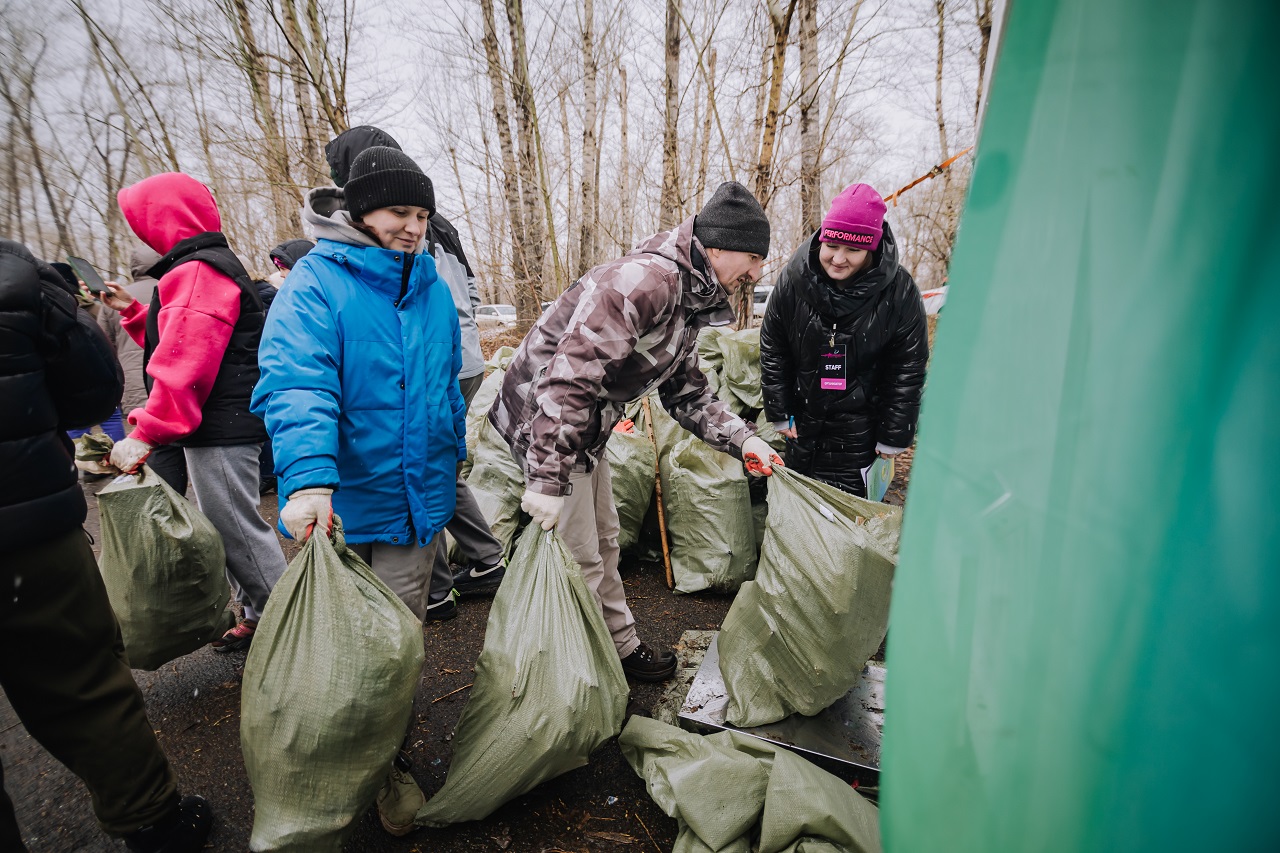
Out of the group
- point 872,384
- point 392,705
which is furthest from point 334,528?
point 872,384

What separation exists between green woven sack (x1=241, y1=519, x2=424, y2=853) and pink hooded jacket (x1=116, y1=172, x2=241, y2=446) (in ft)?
3.36

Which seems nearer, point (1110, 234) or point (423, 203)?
point (1110, 234)

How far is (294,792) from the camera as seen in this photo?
1.17m

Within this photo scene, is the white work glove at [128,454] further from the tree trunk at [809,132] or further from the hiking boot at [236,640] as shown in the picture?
the tree trunk at [809,132]

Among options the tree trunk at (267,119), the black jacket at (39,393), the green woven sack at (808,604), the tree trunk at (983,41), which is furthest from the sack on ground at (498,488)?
the tree trunk at (267,119)

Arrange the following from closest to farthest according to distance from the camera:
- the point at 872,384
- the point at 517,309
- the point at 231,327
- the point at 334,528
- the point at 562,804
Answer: the point at 334,528, the point at 562,804, the point at 231,327, the point at 872,384, the point at 517,309

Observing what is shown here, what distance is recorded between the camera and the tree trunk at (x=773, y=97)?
12.4 feet

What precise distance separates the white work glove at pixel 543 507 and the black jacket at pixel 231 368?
1193 mm

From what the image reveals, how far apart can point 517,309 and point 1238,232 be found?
722 centimetres

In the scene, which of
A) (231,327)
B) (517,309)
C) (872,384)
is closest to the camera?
(231,327)

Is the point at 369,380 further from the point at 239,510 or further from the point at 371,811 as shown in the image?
the point at 371,811

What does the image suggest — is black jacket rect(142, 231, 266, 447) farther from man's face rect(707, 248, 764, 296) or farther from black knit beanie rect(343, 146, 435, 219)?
man's face rect(707, 248, 764, 296)

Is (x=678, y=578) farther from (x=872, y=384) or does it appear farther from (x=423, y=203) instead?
(x=423, y=203)

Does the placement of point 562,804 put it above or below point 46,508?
below
